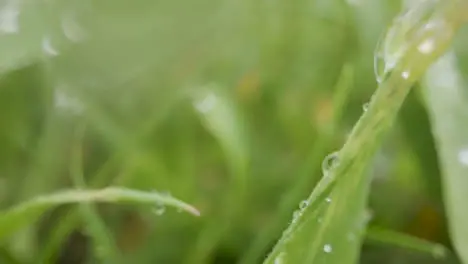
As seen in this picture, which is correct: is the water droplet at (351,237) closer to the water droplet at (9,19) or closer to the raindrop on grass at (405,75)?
the raindrop on grass at (405,75)

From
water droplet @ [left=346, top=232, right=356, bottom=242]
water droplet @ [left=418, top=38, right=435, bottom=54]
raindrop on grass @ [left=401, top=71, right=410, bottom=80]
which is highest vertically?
water droplet @ [left=418, top=38, right=435, bottom=54]

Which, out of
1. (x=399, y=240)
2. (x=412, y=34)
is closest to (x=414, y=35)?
(x=412, y=34)

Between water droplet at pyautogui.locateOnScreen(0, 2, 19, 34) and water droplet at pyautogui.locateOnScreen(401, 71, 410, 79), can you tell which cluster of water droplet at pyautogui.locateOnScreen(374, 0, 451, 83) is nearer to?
water droplet at pyautogui.locateOnScreen(401, 71, 410, 79)

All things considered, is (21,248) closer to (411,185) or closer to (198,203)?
(198,203)

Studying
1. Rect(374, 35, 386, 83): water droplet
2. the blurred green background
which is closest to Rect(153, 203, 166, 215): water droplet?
the blurred green background

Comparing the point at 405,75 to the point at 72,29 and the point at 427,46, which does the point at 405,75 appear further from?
the point at 72,29

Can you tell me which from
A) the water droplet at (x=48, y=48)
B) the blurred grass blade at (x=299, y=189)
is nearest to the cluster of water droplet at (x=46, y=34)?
the water droplet at (x=48, y=48)

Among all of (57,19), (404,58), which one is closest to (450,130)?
(404,58)
